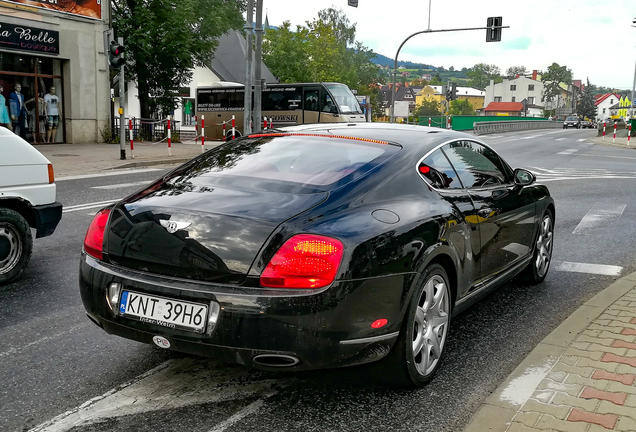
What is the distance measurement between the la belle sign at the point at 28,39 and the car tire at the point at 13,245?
1871 cm

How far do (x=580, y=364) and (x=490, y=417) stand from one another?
1027mm

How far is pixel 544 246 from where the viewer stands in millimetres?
6078

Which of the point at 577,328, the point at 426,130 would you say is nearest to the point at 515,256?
the point at 577,328

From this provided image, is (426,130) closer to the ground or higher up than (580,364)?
higher up

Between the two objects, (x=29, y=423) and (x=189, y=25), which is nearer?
(x=29, y=423)

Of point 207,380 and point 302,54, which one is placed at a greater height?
point 302,54

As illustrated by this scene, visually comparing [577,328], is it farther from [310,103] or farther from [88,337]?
[310,103]

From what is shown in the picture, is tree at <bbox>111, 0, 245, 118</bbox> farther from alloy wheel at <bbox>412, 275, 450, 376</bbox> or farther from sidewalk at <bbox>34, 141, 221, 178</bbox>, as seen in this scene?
alloy wheel at <bbox>412, 275, 450, 376</bbox>

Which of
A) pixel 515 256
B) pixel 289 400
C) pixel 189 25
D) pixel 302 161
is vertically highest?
pixel 189 25

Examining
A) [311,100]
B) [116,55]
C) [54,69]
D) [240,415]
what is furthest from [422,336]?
[311,100]

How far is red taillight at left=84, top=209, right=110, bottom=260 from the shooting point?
358cm

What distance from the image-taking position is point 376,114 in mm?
104000

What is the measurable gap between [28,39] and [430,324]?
22608 millimetres

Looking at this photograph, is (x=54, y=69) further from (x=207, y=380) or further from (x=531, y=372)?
(x=531, y=372)
